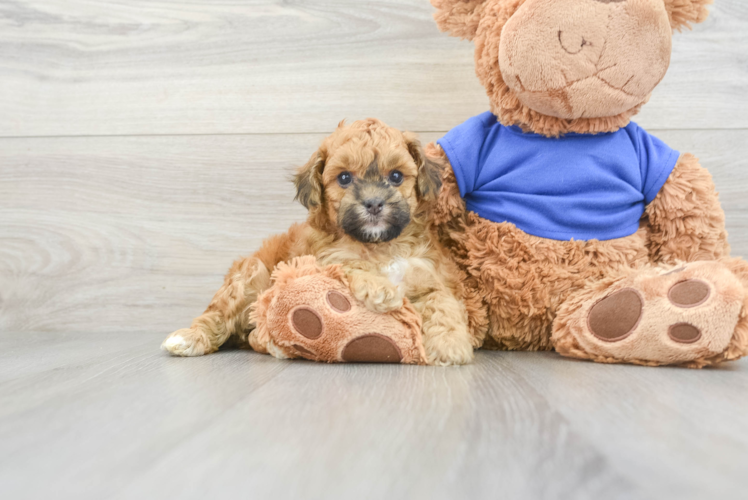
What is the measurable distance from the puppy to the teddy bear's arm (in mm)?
473

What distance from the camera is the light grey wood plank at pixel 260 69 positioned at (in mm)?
1598

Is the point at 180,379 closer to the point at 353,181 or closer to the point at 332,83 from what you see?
the point at 353,181

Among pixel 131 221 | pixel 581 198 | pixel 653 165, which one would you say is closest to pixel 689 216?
pixel 653 165

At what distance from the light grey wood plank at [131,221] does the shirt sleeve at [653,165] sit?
2.97 ft

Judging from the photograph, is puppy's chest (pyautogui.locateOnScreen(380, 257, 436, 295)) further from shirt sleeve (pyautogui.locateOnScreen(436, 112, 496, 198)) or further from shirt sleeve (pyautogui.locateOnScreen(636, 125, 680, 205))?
shirt sleeve (pyautogui.locateOnScreen(636, 125, 680, 205))

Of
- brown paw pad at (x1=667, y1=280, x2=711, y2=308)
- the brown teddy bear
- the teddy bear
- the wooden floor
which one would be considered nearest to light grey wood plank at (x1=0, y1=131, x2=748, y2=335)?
the wooden floor

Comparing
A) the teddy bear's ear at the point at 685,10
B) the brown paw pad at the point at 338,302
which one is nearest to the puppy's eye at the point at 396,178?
the brown paw pad at the point at 338,302

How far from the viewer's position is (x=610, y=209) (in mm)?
1209

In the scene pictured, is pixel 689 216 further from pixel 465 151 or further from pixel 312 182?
pixel 312 182

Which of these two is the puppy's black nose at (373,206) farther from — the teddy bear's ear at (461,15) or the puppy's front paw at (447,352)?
the teddy bear's ear at (461,15)

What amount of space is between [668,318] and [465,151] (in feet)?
1.79

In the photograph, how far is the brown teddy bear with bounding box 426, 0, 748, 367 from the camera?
1032 mm

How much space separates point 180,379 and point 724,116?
→ 1605 mm

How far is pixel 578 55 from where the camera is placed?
1.06 metres
